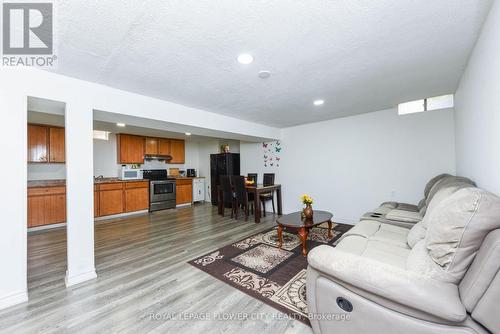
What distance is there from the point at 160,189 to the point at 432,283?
228 inches

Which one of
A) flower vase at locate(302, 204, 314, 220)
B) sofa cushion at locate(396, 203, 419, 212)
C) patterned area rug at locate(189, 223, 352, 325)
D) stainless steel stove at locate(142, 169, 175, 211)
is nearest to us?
patterned area rug at locate(189, 223, 352, 325)

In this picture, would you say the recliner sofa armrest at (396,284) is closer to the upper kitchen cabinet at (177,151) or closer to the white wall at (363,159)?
the white wall at (363,159)

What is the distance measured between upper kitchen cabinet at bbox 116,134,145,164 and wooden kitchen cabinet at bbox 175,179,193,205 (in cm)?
124

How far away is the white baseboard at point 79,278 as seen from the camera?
2096mm

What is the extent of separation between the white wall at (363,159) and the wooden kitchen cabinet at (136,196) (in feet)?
11.4

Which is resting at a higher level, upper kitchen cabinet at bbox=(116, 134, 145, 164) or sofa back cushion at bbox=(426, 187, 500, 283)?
upper kitchen cabinet at bbox=(116, 134, 145, 164)

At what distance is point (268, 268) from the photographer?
241 centimetres

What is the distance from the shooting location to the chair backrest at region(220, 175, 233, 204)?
4969mm

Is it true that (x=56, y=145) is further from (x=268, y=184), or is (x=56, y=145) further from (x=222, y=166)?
(x=268, y=184)

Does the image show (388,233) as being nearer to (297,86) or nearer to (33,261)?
(297,86)

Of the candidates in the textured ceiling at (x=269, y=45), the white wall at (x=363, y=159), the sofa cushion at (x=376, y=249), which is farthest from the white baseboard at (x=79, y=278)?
the white wall at (x=363, y=159)

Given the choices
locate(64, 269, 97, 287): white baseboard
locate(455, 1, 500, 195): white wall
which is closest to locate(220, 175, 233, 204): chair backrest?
locate(64, 269, 97, 287): white baseboard

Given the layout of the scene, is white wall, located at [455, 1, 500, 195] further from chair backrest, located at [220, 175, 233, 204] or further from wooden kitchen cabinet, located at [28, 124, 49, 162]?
wooden kitchen cabinet, located at [28, 124, 49, 162]

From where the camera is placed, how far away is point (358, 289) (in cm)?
124
